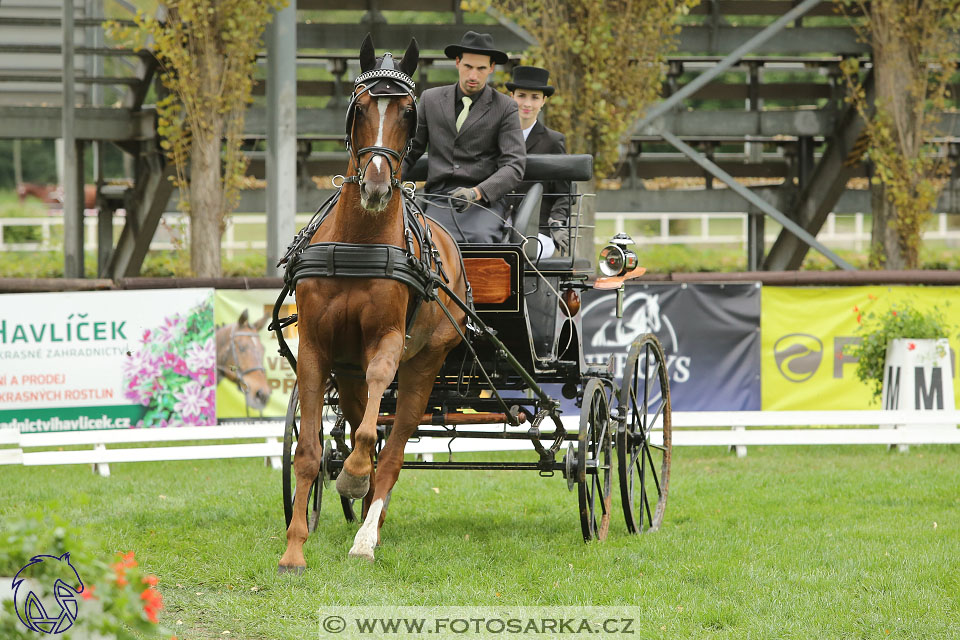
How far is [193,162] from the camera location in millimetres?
12750

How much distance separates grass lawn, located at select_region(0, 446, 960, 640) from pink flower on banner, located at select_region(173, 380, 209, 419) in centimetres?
127

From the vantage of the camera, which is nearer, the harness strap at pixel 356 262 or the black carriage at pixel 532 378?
the harness strap at pixel 356 262

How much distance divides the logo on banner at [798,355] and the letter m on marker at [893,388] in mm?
767

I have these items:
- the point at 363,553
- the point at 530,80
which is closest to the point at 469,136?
the point at 530,80

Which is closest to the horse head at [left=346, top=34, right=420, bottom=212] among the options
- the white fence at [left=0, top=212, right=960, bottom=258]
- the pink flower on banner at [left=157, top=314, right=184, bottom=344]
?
the pink flower on banner at [left=157, top=314, right=184, bottom=344]

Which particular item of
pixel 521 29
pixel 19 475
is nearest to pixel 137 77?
pixel 521 29

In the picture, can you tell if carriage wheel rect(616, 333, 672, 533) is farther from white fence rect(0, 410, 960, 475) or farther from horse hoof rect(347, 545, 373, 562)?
white fence rect(0, 410, 960, 475)

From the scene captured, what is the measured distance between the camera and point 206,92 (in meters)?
12.5

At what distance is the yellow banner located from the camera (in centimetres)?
1141

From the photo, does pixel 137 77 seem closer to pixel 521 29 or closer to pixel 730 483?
pixel 521 29

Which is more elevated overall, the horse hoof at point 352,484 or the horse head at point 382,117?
the horse head at point 382,117

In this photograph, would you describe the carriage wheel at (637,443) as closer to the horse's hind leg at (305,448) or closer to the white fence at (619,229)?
the horse's hind leg at (305,448)

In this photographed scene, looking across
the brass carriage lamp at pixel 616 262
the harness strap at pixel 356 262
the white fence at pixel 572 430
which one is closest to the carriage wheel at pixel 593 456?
the brass carriage lamp at pixel 616 262

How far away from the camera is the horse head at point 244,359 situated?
10.7 meters
